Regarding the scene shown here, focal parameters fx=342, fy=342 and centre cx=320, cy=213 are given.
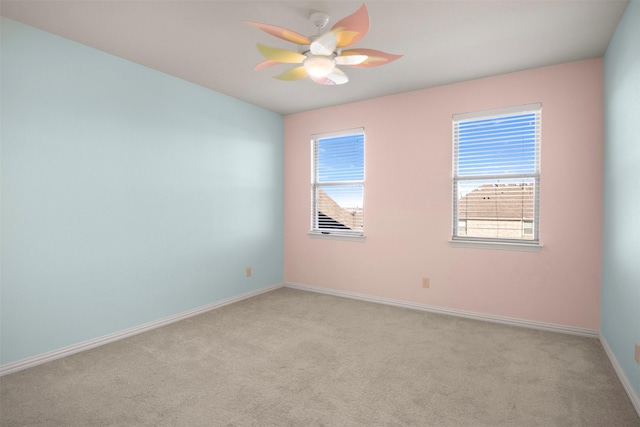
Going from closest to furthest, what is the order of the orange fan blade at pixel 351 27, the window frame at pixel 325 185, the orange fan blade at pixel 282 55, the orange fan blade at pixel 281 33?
the orange fan blade at pixel 351 27 < the orange fan blade at pixel 281 33 < the orange fan blade at pixel 282 55 < the window frame at pixel 325 185

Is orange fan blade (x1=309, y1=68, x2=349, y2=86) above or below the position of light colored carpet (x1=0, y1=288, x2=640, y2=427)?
above

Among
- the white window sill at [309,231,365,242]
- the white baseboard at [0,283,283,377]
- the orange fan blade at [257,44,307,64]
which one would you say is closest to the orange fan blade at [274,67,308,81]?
the orange fan blade at [257,44,307,64]

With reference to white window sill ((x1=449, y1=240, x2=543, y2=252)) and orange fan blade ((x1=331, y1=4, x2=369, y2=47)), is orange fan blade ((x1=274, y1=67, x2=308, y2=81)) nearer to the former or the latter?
orange fan blade ((x1=331, y1=4, x2=369, y2=47))

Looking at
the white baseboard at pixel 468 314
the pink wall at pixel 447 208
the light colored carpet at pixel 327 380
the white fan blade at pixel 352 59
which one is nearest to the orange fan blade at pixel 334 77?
the white fan blade at pixel 352 59

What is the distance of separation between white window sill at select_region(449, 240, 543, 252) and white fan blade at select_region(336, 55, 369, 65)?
231 cm

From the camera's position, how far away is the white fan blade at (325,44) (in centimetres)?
198

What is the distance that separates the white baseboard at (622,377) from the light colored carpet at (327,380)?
0.04 meters

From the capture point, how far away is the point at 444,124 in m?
3.78

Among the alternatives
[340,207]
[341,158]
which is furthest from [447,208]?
[341,158]

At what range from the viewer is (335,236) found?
4.63 m

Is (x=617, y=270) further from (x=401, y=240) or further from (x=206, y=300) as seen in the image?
(x=206, y=300)

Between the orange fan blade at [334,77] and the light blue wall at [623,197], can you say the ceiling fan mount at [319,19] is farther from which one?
the light blue wall at [623,197]

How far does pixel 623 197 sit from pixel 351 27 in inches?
86.4

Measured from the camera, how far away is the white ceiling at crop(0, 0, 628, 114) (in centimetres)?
228
